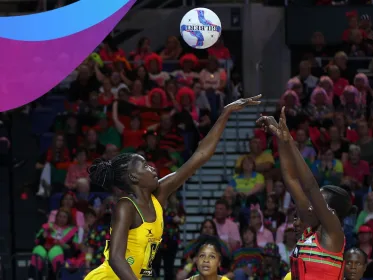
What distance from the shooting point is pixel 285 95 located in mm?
14898

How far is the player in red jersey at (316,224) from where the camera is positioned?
288 inches

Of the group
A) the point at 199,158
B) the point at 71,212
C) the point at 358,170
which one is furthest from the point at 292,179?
the point at 358,170

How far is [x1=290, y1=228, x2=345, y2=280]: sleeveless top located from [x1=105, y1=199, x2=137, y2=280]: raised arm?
1.14m

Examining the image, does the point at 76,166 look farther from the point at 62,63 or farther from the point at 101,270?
the point at 101,270

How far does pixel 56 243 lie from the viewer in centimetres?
1305

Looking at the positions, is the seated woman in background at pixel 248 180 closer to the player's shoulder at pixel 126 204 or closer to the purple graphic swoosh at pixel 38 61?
the purple graphic swoosh at pixel 38 61

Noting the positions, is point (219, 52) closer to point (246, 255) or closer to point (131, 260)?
point (246, 255)

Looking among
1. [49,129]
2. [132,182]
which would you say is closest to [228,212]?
[49,129]

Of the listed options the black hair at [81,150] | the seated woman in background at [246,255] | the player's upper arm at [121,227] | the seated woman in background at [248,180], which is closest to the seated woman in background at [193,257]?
the seated woman in background at [246,255]

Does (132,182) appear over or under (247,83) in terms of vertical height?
under

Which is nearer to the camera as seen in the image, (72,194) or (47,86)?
(47,86)

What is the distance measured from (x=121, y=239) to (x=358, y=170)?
23.4 feet

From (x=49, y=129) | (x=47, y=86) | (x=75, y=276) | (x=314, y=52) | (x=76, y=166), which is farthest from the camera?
(x=314, y=52)

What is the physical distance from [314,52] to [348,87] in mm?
1700
